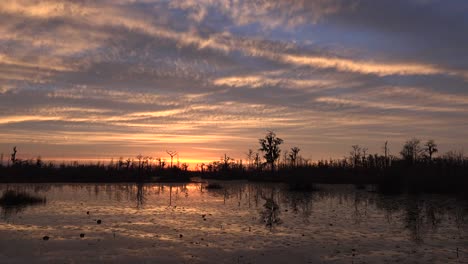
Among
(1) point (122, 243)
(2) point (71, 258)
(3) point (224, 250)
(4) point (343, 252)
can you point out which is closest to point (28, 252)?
(2) point (71, 258)

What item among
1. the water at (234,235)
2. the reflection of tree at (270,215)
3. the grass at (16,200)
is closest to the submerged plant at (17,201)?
the grass at (16,200)

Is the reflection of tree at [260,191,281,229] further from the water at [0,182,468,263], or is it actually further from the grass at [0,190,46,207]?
the grass at [0,190,46,207]

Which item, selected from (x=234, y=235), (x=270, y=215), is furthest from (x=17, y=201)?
(x=234, y=235)

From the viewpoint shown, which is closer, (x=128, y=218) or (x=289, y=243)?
(x=289, y=243)

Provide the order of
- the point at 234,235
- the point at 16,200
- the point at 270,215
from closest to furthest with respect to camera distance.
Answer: the point at 234,235
the point at 270,215
the point at 16,200

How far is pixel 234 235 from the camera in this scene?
49.5 feet

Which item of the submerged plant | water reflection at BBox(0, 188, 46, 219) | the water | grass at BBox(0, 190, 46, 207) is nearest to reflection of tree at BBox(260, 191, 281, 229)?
the water

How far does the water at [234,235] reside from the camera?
1178cm

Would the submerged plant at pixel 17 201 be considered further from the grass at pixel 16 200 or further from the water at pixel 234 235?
the water at pixel 234 235

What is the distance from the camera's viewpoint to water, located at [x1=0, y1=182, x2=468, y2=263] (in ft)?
38.7

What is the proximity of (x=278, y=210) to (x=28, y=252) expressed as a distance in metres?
13.5

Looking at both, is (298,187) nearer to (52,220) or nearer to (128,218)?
(128,218)

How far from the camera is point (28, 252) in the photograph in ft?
40.1

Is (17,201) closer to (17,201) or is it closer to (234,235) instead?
(17,201)
